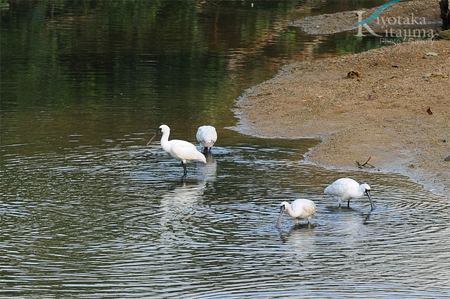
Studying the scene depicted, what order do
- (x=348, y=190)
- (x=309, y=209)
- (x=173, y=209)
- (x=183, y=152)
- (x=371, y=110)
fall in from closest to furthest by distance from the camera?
(x=309, y=209) → (x=348, y=190) → (x=173, y=209) → (x=183, y=152) → (x=371, y=110)

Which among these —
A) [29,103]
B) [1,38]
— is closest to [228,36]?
[1,38]

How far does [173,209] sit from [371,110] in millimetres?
7789

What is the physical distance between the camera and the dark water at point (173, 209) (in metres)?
8.48

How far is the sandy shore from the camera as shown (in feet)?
46.2

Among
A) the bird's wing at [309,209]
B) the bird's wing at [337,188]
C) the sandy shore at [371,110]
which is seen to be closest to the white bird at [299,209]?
the bird's wing at [309,209]

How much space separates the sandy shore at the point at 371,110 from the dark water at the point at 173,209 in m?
0.64

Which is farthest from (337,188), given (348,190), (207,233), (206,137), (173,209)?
(206,137)

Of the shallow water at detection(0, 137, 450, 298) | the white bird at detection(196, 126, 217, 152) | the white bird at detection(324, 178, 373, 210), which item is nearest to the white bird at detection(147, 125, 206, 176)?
the shallow water at detection(0, 137, 450, 298)

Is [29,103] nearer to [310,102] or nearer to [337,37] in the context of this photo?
[310,102]

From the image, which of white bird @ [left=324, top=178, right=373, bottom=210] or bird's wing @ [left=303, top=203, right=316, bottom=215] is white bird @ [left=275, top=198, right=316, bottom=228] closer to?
bird's wing @ [left=303, top=203, right=316, bottom=215]

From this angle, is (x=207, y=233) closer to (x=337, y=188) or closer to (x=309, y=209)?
(x=309, y=209)

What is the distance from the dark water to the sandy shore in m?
0.64

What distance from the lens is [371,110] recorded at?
1762 centimetres

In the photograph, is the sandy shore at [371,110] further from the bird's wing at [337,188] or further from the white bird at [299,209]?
the white bird at [299,209]
